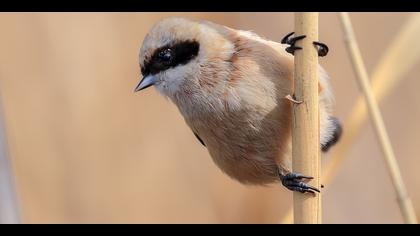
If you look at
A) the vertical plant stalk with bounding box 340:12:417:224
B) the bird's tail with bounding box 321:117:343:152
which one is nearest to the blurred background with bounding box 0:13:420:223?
the bird's tail with bounding box 321:117:343:152

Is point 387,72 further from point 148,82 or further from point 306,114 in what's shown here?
point 148,82

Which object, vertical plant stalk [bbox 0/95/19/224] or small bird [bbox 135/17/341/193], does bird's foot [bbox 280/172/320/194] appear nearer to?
small bird [bbox 135/17/341/193]

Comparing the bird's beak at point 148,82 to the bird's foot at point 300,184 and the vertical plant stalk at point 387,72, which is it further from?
the vertical plant stalk at point 387,72

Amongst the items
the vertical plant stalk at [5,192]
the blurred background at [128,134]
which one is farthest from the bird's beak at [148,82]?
the blurred background at [128,134]

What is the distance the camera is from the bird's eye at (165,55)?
5.14 ft

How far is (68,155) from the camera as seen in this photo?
2.62 meters

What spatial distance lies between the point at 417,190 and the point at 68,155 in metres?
1.48

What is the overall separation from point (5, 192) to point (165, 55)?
0.58m

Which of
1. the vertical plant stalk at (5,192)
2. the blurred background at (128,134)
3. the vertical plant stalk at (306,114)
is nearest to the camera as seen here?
the vertical plant stalk at (306,114)

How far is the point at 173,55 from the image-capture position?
1.57 meters

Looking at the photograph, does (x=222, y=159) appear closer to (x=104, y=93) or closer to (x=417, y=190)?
(x=104, y=93)

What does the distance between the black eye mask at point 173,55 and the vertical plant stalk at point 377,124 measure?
38 cm

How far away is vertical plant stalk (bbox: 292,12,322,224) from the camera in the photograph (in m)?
1.28
